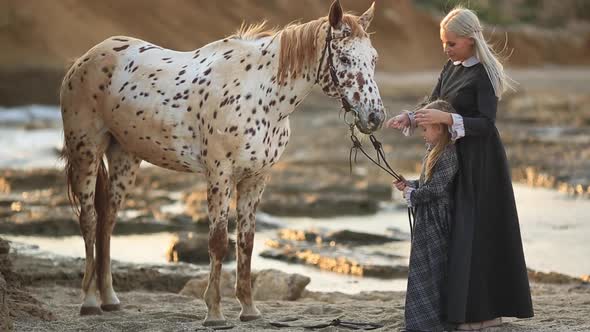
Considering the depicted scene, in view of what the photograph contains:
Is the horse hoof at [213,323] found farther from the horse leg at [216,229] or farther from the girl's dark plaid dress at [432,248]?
the girl's dark plaid dress at [432,248]

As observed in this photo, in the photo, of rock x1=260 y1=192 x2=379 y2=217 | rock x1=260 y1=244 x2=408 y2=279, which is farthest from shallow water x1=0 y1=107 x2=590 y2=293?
rock x1=260 y1=192 x2=379 y2=217

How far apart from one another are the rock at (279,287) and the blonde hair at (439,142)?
2.51m

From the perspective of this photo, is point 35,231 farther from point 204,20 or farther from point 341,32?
point 204,20

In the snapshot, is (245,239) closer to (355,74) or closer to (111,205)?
(111,205)

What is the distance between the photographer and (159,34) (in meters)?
33.9

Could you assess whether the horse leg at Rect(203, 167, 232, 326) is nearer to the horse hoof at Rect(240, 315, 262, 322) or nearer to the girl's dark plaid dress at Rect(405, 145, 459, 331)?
the horse hoof at Rect(240, 315, 262, 322)

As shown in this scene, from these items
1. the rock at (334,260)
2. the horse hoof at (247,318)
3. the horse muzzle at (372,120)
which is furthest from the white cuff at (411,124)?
the rock at (334,260)

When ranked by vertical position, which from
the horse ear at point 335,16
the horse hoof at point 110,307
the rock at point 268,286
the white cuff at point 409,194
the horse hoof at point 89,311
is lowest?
the horse hoof at point 89,311

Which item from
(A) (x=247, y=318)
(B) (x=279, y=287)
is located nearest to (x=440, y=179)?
(A) (x=247, y=318)

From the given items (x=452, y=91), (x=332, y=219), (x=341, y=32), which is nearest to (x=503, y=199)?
(x=452, y=91)

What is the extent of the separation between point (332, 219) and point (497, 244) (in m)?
6.42

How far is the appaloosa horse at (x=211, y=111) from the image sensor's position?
6.79 meters

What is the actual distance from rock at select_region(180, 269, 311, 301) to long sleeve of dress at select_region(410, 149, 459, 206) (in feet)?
8.18

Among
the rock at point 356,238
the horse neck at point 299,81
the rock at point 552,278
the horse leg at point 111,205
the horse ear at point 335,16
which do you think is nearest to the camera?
the horse ear at point 335,16
